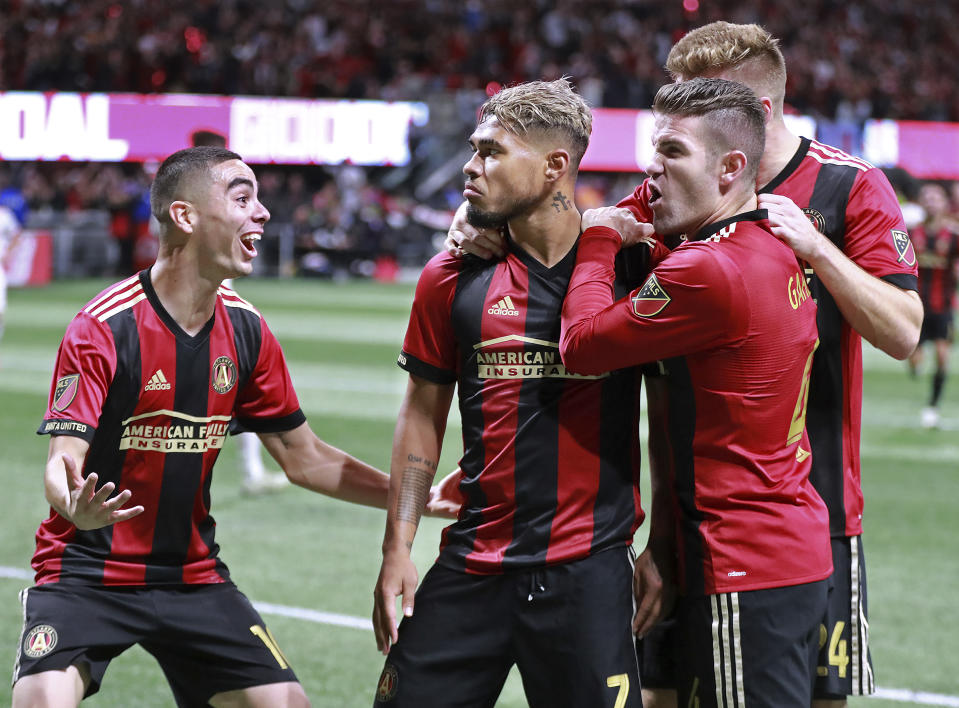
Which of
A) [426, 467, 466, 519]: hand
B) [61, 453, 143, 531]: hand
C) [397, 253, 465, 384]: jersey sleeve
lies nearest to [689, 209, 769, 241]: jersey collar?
[397, 253, 465, 384]: jersey sleeve

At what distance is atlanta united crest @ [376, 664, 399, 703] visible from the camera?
3.23m

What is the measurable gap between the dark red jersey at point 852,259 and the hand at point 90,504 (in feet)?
5.41

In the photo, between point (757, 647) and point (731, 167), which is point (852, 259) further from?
point (757, 647)

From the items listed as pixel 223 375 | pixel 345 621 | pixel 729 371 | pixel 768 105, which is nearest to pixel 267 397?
pixel 223 375

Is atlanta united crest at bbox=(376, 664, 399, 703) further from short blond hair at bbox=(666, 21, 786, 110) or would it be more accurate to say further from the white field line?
the white field line

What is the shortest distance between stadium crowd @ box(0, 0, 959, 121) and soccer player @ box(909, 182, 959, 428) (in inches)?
722

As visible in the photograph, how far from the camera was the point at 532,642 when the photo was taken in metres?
3.18

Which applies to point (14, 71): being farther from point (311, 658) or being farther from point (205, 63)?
point (311, 658)

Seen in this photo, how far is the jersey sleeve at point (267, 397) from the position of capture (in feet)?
12.8

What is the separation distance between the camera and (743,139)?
3121 millimetres

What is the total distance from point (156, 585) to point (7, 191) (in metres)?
23.1

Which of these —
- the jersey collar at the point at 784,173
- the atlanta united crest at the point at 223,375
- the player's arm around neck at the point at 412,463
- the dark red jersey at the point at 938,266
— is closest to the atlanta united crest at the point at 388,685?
the player's arm around neck at the point at 412,463

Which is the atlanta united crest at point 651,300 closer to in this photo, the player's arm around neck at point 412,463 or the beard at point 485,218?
the beard at point 485,218

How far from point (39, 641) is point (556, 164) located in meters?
1.91
